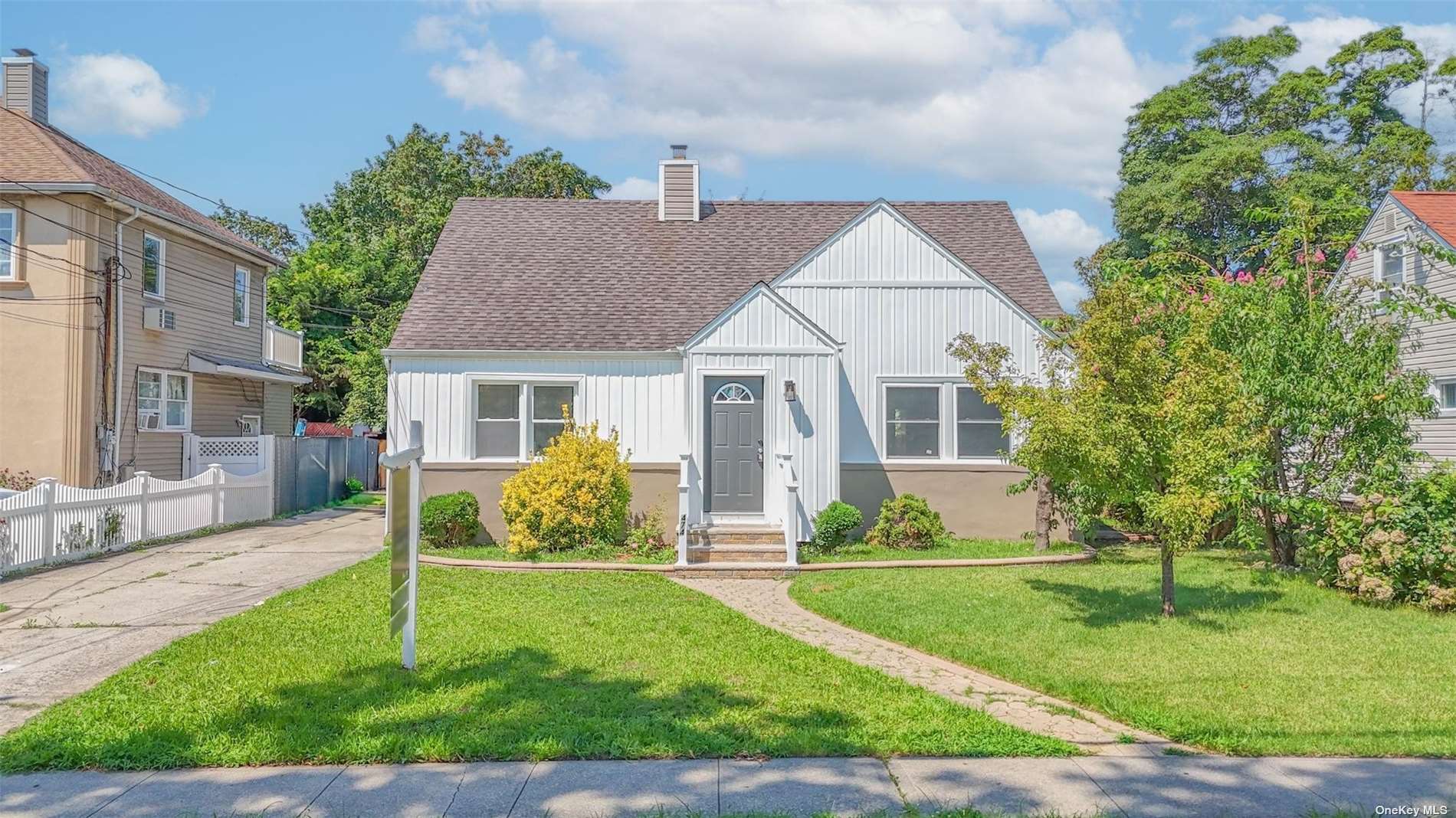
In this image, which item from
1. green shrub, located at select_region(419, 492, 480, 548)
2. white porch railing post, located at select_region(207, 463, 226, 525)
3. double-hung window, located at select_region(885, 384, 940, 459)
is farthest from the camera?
white porch railing post, located at select_region(207, 463, 226, 525)

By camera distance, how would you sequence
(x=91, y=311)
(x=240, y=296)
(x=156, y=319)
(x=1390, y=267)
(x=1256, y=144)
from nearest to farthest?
(x=91, y=311) → (x=156, y=319) → (x=1390, y=267) → (x=240, y=296) → (x=1256, y=144)

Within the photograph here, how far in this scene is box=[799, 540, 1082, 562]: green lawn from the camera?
1310cm

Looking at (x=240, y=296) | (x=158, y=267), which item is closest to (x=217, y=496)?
(x=158, y=267)

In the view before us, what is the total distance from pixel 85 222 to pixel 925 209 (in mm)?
15666

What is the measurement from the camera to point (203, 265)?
67.3 ft

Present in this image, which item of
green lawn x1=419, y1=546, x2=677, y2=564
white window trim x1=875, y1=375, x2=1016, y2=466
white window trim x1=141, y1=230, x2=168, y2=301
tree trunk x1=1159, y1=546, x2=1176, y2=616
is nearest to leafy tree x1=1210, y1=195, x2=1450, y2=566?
tree trunk x1=1159, y1=546, x2=1176, y2=616

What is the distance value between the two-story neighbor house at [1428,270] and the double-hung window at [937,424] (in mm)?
8057

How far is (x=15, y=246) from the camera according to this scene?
16.5 m

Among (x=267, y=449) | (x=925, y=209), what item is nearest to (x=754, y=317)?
(x=925, y=209)

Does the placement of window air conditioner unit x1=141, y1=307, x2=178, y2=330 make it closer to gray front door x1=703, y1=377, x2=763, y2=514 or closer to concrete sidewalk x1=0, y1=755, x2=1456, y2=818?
gray front door x1=703, y1=377, x2=763, y2=514

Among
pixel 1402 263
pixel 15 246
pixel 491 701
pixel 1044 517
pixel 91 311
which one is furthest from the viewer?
pixel 1402 263

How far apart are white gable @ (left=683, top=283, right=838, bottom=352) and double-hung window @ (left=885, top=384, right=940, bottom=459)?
72.2 inches

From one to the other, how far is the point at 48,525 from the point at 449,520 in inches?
199

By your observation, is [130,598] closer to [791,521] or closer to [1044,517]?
[791,521]
